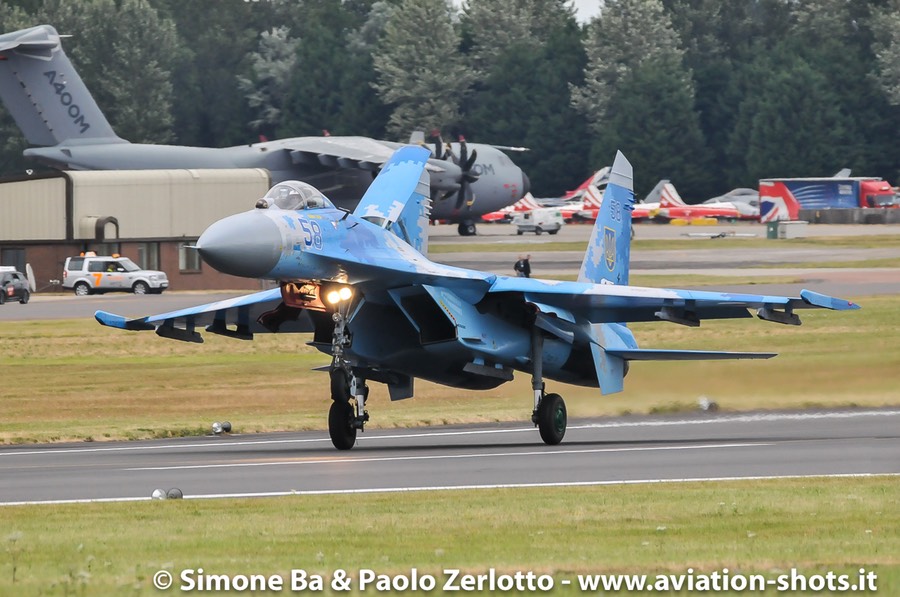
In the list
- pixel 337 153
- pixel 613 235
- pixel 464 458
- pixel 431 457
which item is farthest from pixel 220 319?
pixel 337 153

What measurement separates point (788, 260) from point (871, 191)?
4133 cm

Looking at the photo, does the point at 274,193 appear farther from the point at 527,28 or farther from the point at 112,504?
the point at 527,28

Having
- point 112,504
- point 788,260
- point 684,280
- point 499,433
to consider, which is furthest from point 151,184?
point 112,504

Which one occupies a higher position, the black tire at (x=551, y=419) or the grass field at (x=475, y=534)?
the grass field at (x=475, y=534)

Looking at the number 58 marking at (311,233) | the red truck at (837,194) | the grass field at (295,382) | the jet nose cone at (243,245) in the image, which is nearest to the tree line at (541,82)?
the red truck at (837,194)

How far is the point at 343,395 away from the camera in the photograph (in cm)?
2116

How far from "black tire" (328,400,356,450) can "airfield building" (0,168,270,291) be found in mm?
43152

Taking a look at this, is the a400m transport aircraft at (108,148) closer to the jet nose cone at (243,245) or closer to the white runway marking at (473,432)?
the white runway marking at (473,432)

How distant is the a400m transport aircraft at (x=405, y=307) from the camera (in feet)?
66.9

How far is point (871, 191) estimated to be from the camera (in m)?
108

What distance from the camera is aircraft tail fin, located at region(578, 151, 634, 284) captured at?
1050 inches

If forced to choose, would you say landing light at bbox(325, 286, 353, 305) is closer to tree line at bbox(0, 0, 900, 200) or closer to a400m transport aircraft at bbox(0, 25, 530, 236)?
a400m transport aircraft at bbox(0, 25, 530, 236)

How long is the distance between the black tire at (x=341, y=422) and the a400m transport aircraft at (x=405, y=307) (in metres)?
0.01

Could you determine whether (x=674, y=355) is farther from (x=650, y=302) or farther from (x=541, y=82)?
(x=541, y=82)
